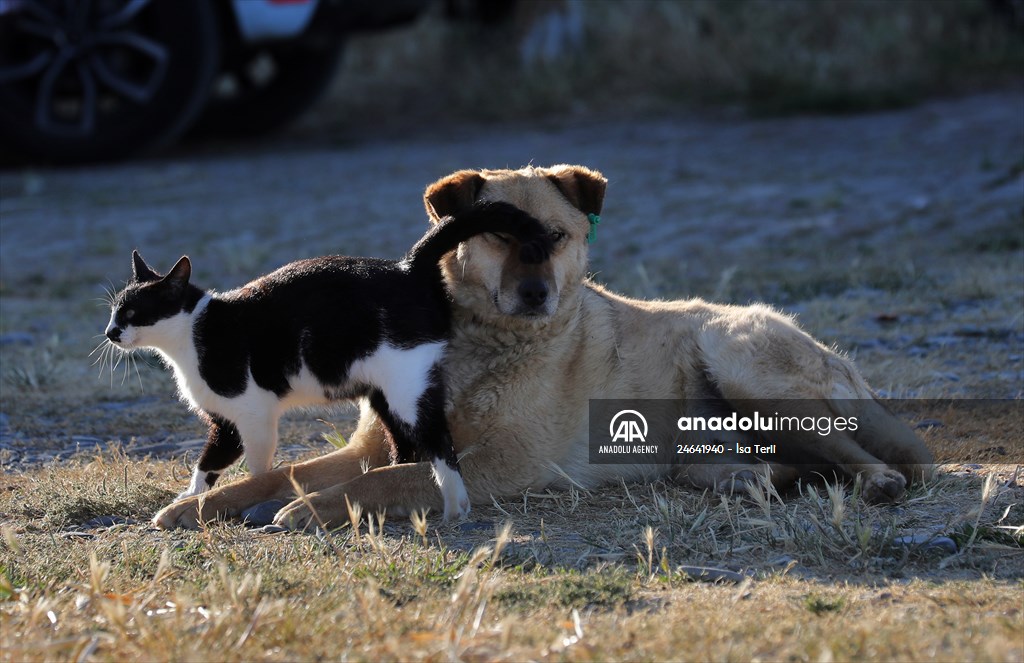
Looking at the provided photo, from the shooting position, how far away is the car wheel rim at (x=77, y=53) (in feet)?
34.9

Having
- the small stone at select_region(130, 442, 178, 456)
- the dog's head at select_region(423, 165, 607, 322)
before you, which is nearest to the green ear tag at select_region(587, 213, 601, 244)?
the dog's head at select_region(423, 165, 607, 322)

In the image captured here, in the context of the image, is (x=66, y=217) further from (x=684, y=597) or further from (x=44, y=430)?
(x=684, y=597)

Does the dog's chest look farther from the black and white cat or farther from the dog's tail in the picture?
the dog's tail

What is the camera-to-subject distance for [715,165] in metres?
11.0

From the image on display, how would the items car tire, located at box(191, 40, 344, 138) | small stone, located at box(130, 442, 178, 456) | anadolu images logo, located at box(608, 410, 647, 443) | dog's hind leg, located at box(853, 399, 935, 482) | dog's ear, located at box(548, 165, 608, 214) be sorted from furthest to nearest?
car tire, located at box(191, 40, 344, 138) → small stone, located at box(130, 442, 178, 456) → dog's ear, located at box(548, 165, 608, 214) → anadolu images logo, located at box(608, 410, 647, 443) → dog's hind leg, located at box(853, 399, 935, 482)

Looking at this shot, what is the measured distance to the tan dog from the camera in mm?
4500

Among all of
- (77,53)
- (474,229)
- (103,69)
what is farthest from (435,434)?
(77,53)

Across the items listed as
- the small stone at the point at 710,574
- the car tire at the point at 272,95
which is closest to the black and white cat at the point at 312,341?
the small stone at the point at 710,574

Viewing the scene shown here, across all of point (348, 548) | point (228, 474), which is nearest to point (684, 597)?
point (348, 548)

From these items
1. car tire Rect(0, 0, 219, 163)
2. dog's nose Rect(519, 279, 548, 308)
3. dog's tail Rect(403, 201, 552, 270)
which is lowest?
dog's nose Rect(519, 279, 548, 308)

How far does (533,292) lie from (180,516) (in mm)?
1415

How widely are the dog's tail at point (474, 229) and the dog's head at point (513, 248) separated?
15cm

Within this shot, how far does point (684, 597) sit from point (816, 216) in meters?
6.32

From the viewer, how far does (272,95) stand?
42.7ft
